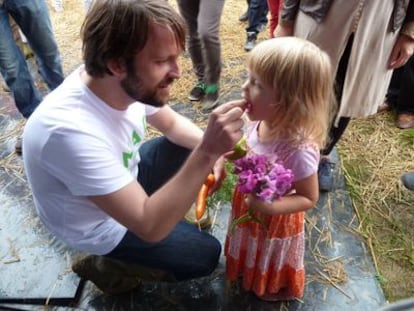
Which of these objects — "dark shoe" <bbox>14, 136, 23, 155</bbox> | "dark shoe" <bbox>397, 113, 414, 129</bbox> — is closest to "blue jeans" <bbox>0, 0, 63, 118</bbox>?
"dark shoe" <bbox>14, 136, 23, 155</bbox>

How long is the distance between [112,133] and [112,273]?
2.12ft

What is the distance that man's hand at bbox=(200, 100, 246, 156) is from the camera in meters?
1.15

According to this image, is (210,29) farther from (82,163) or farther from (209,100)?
(82,163)

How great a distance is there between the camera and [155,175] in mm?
1856

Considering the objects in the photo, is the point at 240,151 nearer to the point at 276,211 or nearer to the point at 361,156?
the point at 276,211

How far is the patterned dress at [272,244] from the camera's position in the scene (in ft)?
4.37

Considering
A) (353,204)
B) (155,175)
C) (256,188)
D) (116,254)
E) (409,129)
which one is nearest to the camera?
(256,188)

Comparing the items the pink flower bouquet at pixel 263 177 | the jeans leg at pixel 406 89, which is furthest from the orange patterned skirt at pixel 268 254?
the jeans leg at pixel 406 89

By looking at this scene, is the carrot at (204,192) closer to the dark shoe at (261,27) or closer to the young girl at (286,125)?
the young girl at (286,125)

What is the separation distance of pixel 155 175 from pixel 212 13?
1.31 meters

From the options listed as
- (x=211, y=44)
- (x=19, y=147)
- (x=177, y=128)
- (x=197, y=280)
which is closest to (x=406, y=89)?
(x=211, y=44)

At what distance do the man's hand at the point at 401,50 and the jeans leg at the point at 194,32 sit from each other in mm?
1425

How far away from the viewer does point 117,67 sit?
1269mm

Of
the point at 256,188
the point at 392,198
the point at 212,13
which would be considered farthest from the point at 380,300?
the point at 212,13
